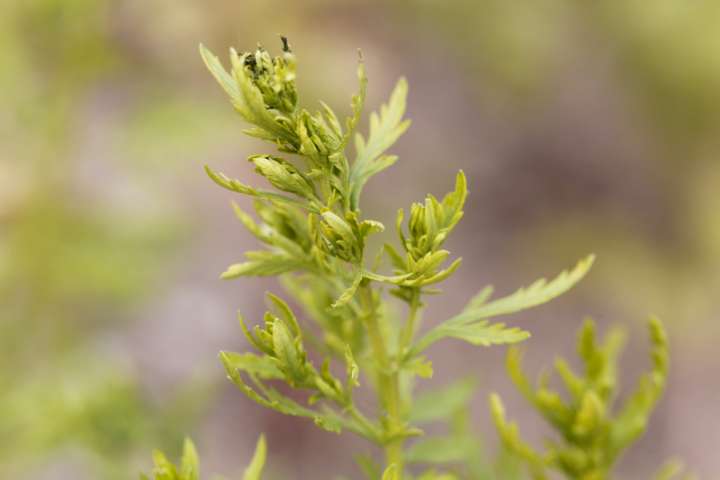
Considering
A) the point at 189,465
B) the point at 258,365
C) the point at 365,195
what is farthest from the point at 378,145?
the point at 365,195

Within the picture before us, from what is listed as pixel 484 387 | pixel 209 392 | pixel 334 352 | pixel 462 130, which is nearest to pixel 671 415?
pixel 484 387

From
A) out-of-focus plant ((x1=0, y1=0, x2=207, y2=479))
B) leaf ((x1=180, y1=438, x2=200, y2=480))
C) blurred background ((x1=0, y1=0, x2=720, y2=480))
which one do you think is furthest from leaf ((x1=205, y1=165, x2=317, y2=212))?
out-of-focus plant ((x1=0, y1=0, x2=207, y2=479))

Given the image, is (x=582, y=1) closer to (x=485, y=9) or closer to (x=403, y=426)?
(x=485, y=9)

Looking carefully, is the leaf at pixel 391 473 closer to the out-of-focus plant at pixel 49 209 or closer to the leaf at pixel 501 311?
the leaf at pixel 501 311

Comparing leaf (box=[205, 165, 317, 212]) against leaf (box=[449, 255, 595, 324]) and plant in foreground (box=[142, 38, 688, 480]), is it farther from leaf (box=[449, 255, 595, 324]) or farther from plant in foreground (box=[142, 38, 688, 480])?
leaf (box=[449, 255, 595, 324])

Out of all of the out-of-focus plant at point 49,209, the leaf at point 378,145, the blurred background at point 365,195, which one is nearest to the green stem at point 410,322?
the leaf at point 378,145

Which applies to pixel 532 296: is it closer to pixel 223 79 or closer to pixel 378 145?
pixel 378 145

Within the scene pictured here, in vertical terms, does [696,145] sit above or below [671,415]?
above
